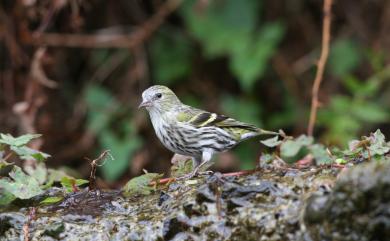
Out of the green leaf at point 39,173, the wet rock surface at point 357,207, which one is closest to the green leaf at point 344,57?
the green leaf at point 39,173

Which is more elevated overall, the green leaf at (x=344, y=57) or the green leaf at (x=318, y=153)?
the green leaf at (x=344, y=57)

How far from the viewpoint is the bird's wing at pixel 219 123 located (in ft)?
13.4

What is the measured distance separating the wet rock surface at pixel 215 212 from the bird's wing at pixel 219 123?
44.1 inches

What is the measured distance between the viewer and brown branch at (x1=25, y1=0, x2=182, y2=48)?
20.3ft

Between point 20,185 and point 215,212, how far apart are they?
88 cm

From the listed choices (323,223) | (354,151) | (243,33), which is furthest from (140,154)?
(323,223)

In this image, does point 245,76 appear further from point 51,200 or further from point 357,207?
point 357,207

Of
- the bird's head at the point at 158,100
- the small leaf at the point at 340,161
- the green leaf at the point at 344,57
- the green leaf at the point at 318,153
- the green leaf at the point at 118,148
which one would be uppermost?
the green leaf at the point at 344,57

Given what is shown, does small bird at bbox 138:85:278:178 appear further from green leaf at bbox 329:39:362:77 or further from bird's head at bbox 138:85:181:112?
green leaf at bbox 329:39:362:77

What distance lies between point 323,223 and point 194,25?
4.16m

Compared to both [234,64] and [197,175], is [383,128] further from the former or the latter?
[197,175]

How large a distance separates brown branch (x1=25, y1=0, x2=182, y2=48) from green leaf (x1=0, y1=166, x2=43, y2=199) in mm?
3362

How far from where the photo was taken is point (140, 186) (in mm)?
3051

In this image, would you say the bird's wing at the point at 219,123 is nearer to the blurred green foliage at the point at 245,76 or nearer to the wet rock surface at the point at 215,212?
the wet rock surface at the point at 215,212
